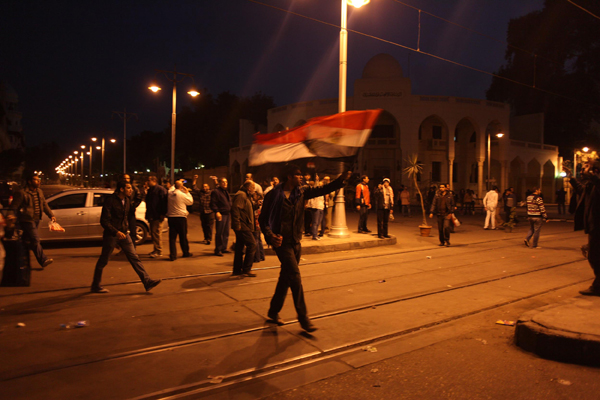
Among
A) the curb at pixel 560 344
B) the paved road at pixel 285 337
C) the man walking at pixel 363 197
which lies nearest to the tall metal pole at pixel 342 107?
the man walking at pixel 363 197

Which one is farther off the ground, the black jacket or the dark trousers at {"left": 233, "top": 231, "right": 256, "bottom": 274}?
the black jacket

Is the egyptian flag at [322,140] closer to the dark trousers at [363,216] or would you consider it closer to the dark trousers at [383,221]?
the dark trousers at [383,221]

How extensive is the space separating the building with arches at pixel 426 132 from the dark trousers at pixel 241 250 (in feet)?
112

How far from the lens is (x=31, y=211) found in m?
8.06

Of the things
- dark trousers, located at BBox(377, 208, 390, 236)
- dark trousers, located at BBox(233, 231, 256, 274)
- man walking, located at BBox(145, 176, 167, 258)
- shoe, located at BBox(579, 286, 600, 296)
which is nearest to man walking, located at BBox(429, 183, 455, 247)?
dark trousers, located at BBox(377, 208, 390, 236)

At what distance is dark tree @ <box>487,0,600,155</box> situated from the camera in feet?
178

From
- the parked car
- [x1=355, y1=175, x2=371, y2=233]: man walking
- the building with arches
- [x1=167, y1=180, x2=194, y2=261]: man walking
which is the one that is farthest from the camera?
the building with arches

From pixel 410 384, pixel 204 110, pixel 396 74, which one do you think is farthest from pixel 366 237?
pixel 204 110

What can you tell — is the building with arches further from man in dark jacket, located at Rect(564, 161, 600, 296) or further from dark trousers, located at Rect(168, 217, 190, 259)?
man in dark jacket, located at Rect(564, 161, 600, 296)

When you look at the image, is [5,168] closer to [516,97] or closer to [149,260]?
[149,260]

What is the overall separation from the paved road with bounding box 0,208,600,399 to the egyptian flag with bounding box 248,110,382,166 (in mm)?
2090

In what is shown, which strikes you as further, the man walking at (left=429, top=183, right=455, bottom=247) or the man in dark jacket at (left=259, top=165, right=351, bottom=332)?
the man walking at (left=429, top=183, right=455, bottom=247)

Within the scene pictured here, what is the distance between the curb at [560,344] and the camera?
395cm

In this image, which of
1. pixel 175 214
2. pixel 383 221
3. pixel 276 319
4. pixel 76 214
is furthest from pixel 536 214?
pixel 76 214
